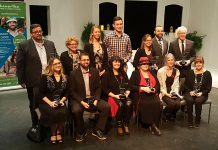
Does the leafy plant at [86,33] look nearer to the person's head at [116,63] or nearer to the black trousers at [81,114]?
the person's head at [116,63]

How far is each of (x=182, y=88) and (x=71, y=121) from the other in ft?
6.60

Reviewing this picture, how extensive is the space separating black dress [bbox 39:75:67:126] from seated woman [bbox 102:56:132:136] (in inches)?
28.5

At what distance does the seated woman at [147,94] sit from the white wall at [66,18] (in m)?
4.24

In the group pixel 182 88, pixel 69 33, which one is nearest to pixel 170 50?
pixel 182 88

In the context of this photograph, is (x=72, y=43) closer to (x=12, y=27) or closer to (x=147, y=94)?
(x=147, y=94)

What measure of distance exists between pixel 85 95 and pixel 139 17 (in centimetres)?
564

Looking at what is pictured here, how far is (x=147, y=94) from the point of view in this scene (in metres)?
4.30

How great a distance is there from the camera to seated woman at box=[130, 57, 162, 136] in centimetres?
424

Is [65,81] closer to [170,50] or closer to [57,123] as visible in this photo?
[57,123]

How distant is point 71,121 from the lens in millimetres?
4020

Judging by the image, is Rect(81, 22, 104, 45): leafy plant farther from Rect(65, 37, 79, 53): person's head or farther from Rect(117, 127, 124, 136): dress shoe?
Rect(117, 127, 124, 136): dress shoe

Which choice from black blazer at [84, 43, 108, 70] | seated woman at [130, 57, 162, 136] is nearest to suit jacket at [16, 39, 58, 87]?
black blazer at [84, 43, 108, 70]

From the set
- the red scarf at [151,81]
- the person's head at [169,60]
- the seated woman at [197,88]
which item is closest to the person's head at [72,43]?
the red scarf at [151,81]

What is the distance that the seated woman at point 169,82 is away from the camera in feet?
14.7
